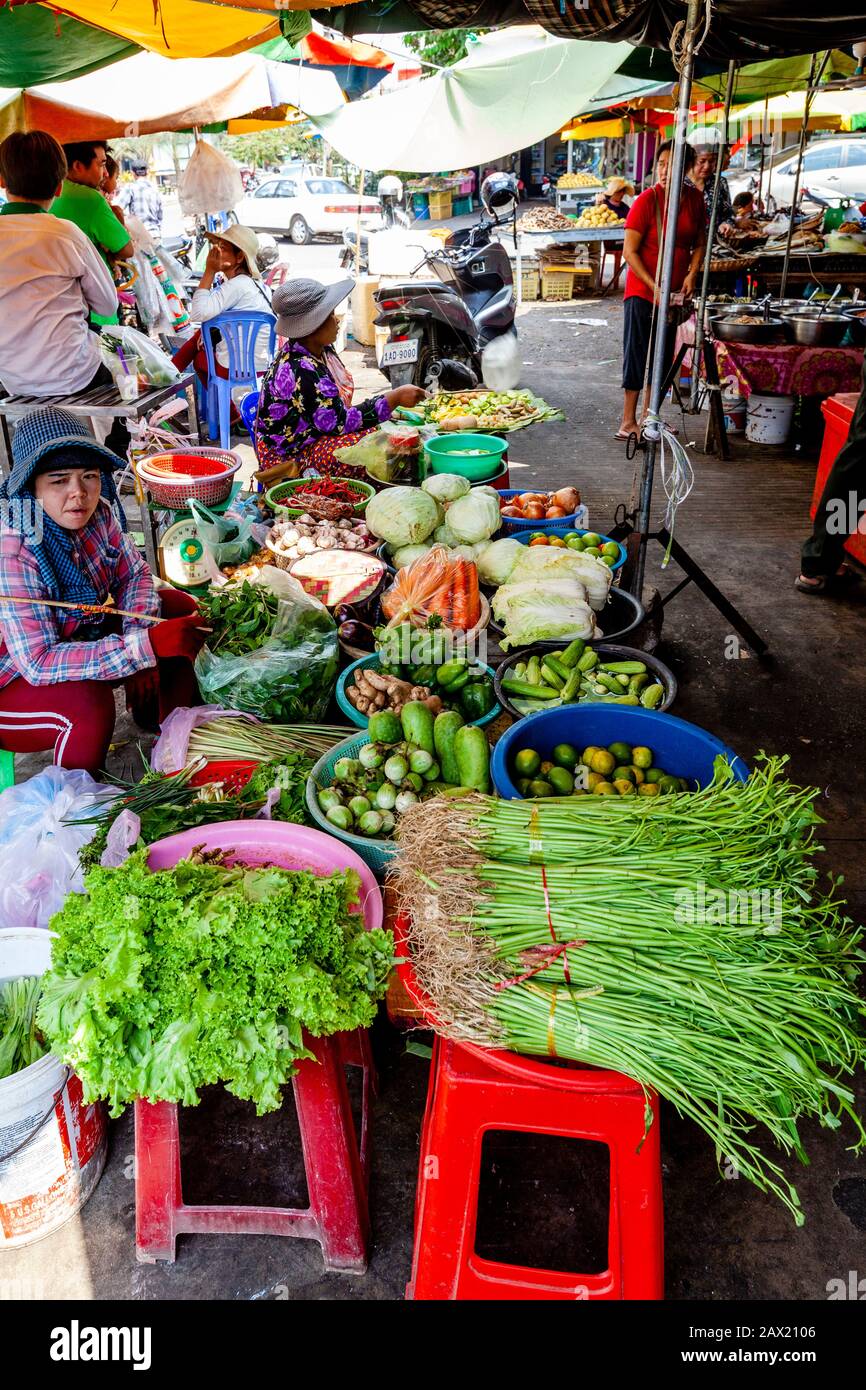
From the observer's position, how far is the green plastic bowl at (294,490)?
406 centimetres

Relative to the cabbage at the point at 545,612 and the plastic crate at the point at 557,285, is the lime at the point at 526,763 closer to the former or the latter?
the cabbage at the point at 545,612

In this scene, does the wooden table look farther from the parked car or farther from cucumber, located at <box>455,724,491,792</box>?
the parked car

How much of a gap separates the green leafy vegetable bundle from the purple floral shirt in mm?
3485

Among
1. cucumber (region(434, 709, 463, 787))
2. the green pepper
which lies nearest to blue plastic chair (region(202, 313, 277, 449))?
the green pepper

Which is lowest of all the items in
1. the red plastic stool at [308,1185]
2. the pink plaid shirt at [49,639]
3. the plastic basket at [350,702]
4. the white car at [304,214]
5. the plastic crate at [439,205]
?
the red plastic stool at [308,1185]

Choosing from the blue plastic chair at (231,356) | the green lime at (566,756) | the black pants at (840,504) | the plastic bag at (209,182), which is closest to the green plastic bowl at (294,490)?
the green lime at (566,756)

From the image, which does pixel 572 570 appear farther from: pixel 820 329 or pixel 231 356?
pixel 231 356

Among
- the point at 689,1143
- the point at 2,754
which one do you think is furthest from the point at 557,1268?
the point at 2,754

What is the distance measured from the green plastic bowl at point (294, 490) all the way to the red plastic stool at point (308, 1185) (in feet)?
8.68

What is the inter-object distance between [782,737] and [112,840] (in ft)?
9.44

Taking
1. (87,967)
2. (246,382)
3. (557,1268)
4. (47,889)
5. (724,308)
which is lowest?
(557,1268)

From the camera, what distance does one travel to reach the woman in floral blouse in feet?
14.7

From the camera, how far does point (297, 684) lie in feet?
9.51

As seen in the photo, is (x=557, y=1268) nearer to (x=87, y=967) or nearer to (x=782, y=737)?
(x=87, y=967)
